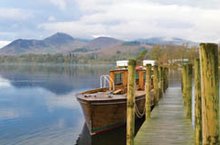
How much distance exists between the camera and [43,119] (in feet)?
77.9

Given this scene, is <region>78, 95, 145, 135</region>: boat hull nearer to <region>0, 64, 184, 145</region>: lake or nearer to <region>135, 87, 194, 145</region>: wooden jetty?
<region>0, 64, 184, 145</region>: lake

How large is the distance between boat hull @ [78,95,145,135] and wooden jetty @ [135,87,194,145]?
5.93 feet

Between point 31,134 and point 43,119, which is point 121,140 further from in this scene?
point 43,119

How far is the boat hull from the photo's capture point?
15648 mm

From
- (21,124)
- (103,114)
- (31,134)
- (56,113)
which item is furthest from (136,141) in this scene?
(56,113)

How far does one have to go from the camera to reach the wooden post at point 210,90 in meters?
5.26

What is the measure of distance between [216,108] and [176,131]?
282 inches

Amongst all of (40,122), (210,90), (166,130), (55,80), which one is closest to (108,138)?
(166,130)

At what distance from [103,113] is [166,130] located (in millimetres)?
4218

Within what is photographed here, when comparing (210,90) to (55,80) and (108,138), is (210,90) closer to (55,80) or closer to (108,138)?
(108,138)

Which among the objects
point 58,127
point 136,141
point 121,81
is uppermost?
point 121,81

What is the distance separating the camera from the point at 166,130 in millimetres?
12453

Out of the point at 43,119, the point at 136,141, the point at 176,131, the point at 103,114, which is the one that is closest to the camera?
the point at 136,141

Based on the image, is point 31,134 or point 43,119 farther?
point 43,119
